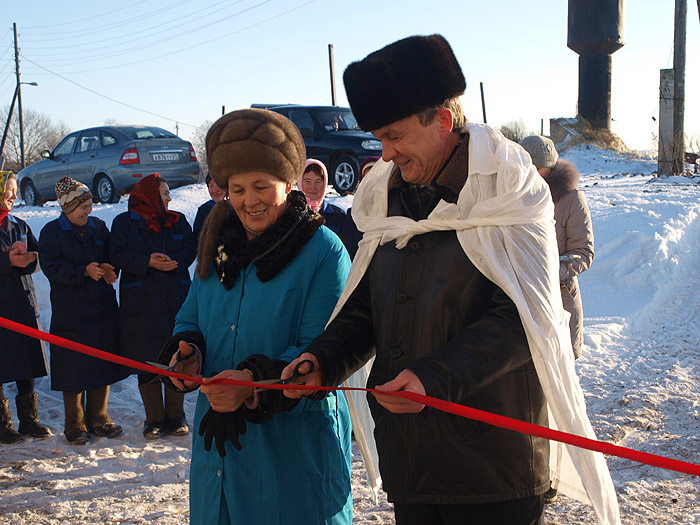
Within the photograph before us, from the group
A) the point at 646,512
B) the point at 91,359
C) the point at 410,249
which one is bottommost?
the point at 646,512

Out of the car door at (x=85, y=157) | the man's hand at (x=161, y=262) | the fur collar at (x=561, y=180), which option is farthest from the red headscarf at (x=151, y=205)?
the car door at (x=85, y=157)

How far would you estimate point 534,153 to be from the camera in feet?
15.0

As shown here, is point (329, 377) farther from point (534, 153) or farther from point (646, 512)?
point (534, 153)

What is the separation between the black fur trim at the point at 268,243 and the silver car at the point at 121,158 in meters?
10.4

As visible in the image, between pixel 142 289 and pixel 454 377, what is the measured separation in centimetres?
410

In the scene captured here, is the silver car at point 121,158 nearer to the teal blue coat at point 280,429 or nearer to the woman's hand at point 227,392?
the teal blue coat at point 280,429

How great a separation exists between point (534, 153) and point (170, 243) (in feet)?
9.61

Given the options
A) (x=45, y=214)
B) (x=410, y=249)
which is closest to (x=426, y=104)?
(x=410, y=249)

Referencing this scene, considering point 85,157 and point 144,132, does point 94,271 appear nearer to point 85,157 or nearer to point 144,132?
point 144,132

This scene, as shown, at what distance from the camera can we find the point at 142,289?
5.44 m

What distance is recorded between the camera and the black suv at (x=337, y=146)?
12.6 m

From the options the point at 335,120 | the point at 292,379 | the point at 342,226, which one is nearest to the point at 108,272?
the point at 342,226

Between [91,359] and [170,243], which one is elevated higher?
[170,243]

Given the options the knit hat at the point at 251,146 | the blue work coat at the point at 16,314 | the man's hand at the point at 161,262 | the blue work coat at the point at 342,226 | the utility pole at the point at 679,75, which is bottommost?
the blue work coat at the point at 16,314
